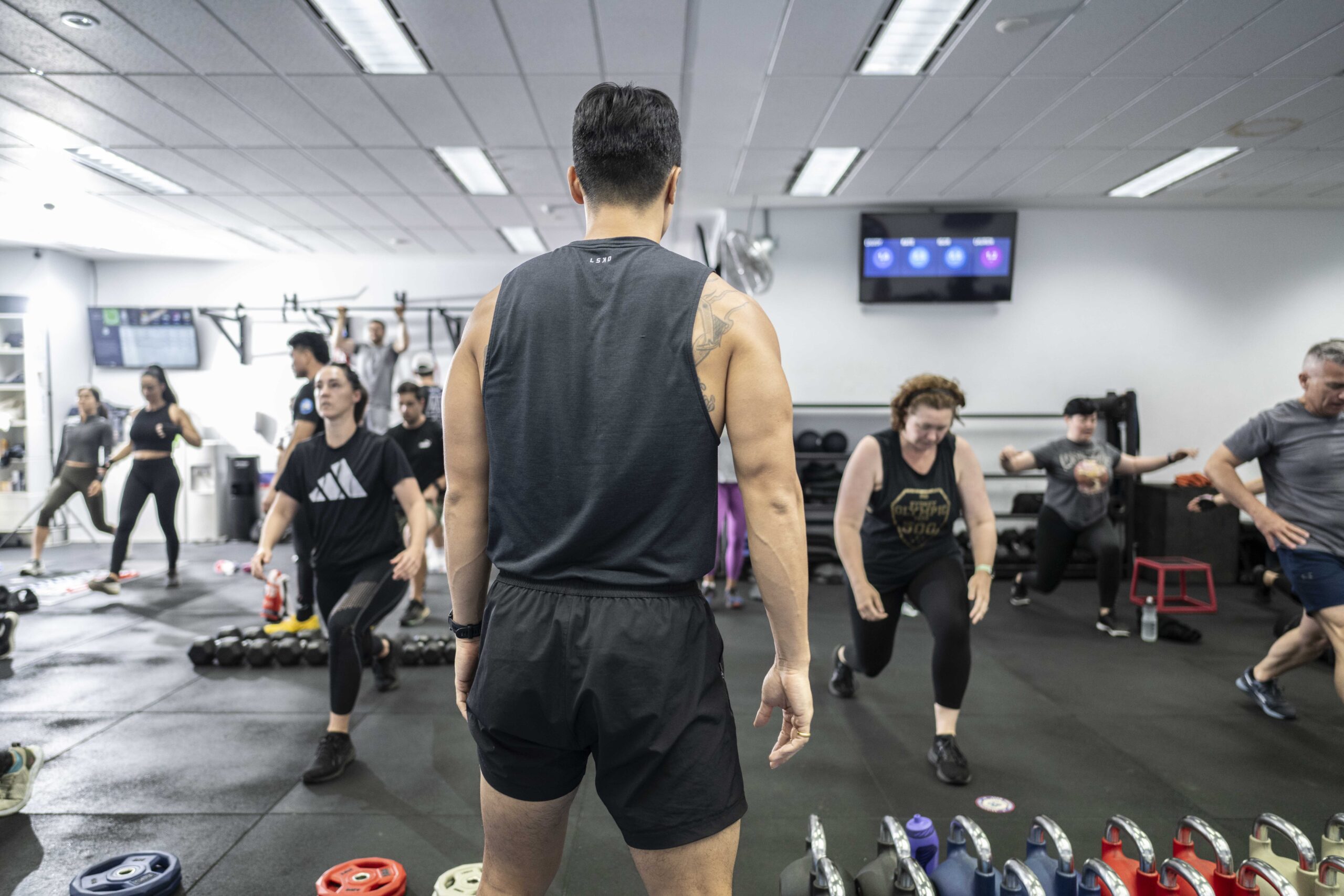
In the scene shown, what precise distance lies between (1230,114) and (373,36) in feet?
15.4

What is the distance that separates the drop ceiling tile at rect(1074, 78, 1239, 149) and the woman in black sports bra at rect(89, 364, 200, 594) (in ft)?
20.7

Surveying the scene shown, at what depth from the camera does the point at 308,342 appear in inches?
136

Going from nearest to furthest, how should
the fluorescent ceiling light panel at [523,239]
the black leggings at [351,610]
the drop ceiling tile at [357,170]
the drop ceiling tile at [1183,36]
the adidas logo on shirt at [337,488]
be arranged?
the black leggings at [351,610] < the adidas logo on shirt at [337,488] < the drop ceiling tile at [1183,36] < the drop ceiling tile at [357,170] < the fluorescent ceiling light panel at [523,239]

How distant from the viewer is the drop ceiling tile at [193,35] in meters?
3.10

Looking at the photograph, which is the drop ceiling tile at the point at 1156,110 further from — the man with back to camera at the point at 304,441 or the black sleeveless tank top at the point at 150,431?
the black sleeveless tank top at the point at 150,431

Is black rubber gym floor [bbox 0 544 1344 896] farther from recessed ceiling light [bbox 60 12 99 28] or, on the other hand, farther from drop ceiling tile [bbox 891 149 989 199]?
drop ceiling tile [bbox 891 149 989 199]

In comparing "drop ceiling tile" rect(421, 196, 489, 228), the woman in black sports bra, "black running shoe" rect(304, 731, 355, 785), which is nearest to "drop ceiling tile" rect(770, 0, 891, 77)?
"drop ceiling tile" rect(421, 196, 489, 228)

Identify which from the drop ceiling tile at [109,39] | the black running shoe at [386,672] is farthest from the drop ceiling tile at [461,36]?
the black running shoe at [386,672]

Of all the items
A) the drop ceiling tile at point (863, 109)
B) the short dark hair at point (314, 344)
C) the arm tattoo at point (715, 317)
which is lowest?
the arm tattoo at point (715, 317)

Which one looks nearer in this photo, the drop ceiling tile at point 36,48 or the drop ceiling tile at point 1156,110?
the drop ceiling tile at point 36,48

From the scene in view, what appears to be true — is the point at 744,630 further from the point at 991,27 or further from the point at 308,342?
the point at 991,27

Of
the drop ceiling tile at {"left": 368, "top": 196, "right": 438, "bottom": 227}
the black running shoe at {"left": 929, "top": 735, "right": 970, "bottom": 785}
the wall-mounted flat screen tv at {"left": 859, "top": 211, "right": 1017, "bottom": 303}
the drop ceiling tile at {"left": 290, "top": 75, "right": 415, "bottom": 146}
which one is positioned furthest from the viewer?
the wall-mounted flat screen tv at {"left": 859, "top": 211, "right": 1017, "bottom": 303}

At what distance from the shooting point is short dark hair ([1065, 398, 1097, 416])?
4.19m

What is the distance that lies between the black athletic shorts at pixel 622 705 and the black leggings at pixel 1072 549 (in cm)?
388
